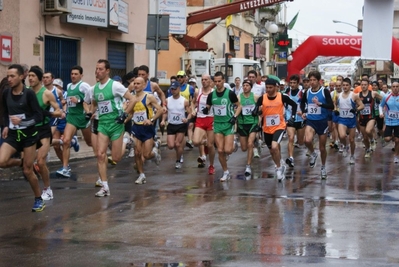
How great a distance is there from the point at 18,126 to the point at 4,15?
10.8 m

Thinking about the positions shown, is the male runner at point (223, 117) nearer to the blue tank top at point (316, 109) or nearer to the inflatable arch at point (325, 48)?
the blue tank top at point (316, 109)

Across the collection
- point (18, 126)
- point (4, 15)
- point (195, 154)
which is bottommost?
point (195, 154)

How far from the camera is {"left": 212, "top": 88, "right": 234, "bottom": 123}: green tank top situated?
47.9 ft

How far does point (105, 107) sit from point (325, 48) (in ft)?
67.5

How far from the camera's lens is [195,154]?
67.3ft

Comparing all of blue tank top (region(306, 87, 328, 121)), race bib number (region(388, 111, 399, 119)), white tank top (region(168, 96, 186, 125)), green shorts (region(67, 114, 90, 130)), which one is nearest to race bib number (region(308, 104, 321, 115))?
blue tank top (region(306, 87, 328, 121))

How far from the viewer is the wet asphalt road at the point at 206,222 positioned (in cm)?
777

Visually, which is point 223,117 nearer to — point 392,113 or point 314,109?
point 314,109

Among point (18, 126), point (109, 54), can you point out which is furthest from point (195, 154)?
point (18, 126)

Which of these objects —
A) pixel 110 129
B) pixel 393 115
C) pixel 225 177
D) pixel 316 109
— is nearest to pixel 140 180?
pixel 225 177

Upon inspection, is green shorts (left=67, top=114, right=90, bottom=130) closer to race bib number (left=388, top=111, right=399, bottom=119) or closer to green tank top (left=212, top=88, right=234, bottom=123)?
green tank top (left=212, top=88, right=234, bottom=123)

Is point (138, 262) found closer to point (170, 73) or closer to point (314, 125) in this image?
point (314, 125)

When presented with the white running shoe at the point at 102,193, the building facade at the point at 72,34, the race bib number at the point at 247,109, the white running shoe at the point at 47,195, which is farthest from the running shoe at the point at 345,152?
the white running shoe at the point at 47,195

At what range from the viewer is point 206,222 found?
9.74 m
